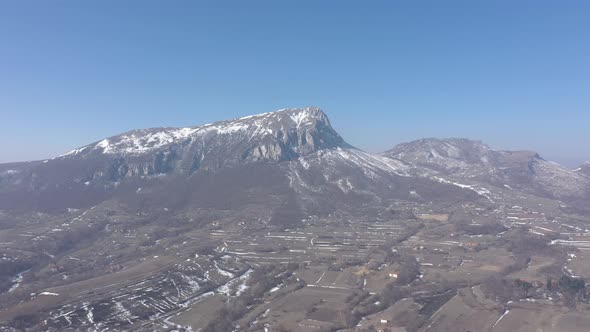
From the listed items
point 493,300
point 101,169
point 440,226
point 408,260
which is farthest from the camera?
point 101,169

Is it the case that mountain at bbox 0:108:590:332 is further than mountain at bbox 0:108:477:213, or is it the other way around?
mountain at bbox 0:108:477:213

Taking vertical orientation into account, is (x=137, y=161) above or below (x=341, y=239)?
above

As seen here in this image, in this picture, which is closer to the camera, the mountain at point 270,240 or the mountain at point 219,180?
the mountain at point 270,240

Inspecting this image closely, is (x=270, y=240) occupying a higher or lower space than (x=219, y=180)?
lower

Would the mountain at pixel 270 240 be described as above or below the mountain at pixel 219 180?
below

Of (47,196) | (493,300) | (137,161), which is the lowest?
(493,300)

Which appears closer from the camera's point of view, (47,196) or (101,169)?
(47,196)

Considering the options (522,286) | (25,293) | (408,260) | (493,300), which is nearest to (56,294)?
(25,293)

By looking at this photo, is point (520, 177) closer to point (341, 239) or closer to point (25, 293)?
point (341, 239)

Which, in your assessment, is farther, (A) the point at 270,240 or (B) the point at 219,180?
(B) the point at 219,180

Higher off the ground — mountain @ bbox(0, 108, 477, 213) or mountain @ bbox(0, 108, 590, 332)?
mountain @ bbox(0, 108, 477, 213)

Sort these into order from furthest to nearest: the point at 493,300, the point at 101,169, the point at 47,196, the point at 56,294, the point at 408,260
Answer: the point at 101,169
the point at 47,196
the point at 408,260
the point at 56,294
the point at 493,300
